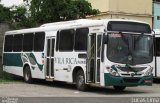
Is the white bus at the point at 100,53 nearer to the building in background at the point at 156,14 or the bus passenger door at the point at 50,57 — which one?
the bus passenger door at the point at 50,57

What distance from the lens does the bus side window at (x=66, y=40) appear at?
22.7 m

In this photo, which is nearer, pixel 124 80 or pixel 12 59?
pixel 124 80

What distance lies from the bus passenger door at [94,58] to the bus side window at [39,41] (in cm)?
507

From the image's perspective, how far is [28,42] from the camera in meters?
27.4

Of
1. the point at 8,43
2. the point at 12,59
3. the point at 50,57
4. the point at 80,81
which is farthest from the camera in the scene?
the point at 8,43

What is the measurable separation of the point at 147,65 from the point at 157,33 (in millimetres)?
7153

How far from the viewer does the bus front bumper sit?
20.1 meters

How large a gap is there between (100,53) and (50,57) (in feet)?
16.3

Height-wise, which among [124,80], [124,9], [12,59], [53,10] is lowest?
[124,80]

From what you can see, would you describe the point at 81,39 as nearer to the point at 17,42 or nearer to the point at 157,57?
the point at 157,57

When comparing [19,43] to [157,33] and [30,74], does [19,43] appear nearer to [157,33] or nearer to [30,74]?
[30,74]

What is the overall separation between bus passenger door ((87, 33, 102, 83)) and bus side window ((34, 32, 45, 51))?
5.07 meters

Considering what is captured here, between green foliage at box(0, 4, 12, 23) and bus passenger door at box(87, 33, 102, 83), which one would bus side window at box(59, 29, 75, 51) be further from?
green foliage at box(0, 4, 12, 23)

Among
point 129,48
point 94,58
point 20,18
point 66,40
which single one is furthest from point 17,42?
point 129,48
